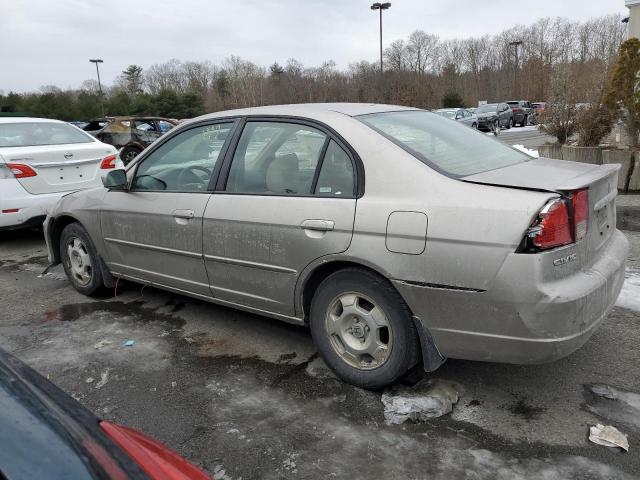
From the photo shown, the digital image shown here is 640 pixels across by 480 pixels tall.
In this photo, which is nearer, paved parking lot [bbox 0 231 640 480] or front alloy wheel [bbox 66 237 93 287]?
paved parking lot [bbox 0 231 640 480]

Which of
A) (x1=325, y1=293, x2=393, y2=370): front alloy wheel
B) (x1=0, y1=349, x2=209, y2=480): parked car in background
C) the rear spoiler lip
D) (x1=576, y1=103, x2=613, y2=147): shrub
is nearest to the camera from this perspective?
(x1=0, y1=349, x2=209, y2=480): parked car in background

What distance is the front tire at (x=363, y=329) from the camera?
2.84 meters

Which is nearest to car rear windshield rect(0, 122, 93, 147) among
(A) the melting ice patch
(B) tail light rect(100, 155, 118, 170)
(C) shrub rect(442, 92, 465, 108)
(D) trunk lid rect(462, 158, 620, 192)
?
(B) tail light rect(100, 155, 118, 170)

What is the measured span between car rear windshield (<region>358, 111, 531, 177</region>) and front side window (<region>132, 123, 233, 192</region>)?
1.13 meters

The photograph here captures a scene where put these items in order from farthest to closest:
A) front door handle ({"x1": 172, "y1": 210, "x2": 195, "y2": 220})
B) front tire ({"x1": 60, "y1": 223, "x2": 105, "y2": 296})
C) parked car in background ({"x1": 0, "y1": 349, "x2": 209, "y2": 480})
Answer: front tire ({"x1": 60, "y1": 223, "x2": 105, "y2": 296}), front door handle ({"x1": 172, "y1": 210, "x2": 195, "y2": 220}), parked car in background ({"x1": 0, "y1": 349, "x2": 209, "y2": 480})

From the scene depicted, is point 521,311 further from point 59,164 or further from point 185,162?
point 59,164

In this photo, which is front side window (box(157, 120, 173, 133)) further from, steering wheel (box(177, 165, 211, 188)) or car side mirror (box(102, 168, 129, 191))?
steering wheel (box(177, 165, 211, 188))

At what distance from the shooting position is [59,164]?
6547 millimetres

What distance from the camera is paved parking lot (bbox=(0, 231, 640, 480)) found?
2473 millimetres

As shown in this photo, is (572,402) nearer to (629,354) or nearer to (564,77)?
(629,354)

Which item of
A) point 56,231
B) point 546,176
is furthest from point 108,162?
point 546,176

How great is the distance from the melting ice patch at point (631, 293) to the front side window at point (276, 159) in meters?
2.48

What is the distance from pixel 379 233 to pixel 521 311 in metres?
0.79

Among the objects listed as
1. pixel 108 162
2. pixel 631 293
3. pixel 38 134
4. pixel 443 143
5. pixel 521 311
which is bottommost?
pixel 631 293
